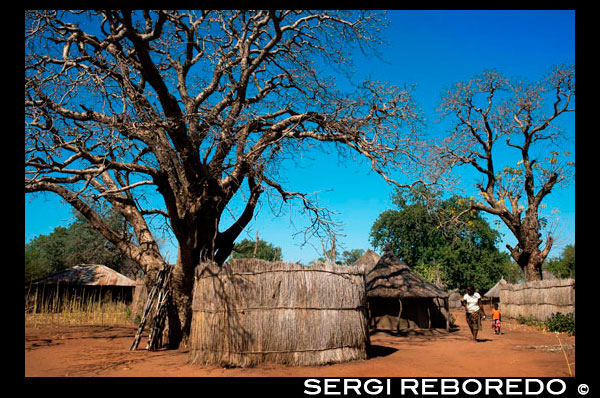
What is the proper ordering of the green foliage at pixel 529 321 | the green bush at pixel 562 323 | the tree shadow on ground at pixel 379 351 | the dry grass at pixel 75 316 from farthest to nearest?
the green foliage at pixel 529 321 < the dry grass at pixel 75 316 < the green bush at pixel 562 323 < the tree shadow on ground at pixel 379 351

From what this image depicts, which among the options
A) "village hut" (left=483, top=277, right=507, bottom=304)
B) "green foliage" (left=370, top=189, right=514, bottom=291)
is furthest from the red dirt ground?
"green foliage" (left=370, top=189, right=514, bottom=291)

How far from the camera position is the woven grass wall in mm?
14938

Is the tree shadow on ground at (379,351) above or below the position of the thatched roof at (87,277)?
below

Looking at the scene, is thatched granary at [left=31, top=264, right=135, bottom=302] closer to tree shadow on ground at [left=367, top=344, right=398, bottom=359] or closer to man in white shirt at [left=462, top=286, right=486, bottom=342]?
tree shadow on ground at [left=367, top=344, right=398, bottom=359]

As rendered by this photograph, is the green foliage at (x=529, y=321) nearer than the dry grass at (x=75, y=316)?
No

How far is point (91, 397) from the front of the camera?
5336 mm

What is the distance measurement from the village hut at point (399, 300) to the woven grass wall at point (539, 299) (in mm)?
3825

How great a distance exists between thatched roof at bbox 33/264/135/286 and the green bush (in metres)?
19.6

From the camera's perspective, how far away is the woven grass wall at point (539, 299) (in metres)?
14.9

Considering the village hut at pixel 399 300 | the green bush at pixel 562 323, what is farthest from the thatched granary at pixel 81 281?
the green bush at pixel 562 323

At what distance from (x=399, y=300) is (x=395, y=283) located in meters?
0.61

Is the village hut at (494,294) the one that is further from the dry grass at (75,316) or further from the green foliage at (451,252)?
the dry grass at (75,316)

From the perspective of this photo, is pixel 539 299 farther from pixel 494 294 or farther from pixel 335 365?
pixel 494 294

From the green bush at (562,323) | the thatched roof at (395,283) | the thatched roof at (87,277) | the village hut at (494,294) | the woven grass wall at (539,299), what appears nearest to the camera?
the green bush at (562,323)
